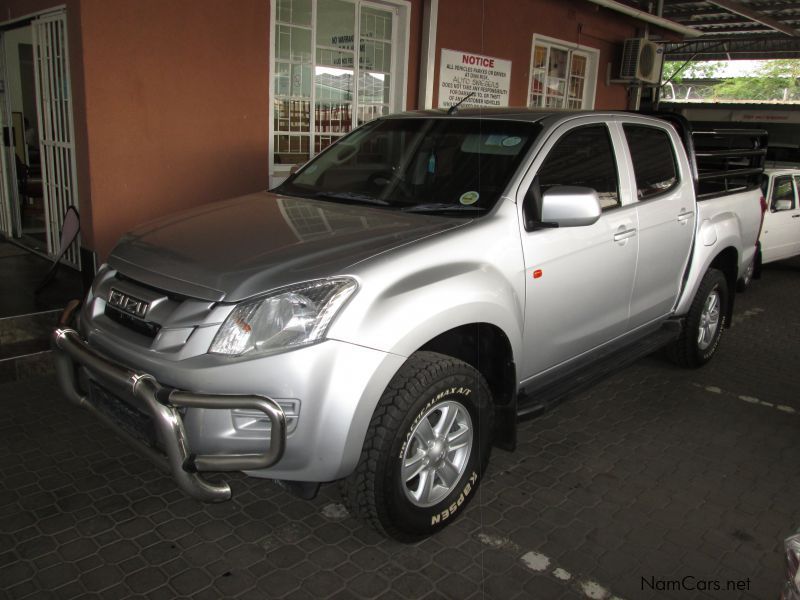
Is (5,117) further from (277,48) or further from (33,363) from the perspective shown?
(33,363)

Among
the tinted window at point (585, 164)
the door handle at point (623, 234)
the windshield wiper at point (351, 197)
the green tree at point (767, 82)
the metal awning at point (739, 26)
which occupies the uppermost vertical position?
the green tree at point (767, 82)

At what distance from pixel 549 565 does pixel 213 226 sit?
221 centimetres

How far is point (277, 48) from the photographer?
22.6ft

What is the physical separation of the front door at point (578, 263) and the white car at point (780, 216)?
567 cm

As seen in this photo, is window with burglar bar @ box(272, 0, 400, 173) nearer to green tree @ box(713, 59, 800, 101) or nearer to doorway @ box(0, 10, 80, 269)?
doorway @ box(0, 10, 80, 269)

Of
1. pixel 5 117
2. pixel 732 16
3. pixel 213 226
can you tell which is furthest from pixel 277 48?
pixel 732 16

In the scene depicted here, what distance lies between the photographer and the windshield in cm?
354

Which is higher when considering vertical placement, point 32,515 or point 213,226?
point 213,226

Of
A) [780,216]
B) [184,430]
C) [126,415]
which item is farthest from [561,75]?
[184,430]

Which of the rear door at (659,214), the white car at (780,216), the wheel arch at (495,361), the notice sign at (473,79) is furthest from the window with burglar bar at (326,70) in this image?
the white car at (780,216)

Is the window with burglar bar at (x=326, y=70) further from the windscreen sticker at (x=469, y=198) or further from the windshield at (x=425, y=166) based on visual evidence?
the windscreen sticker at (x=469, y=198)

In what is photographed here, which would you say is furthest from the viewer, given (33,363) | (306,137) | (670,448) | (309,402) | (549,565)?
(306,137)

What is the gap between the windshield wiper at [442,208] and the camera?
3.40m

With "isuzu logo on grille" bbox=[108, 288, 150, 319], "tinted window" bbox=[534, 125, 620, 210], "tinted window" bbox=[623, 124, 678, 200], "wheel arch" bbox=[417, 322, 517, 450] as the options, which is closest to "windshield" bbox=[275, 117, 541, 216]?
"tinted window" bbox=[534, 125, 620, 210]
